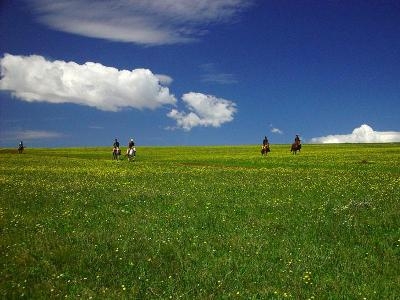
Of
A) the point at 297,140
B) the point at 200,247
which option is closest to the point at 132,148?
the point at 297,140

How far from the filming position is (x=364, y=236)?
14562mm

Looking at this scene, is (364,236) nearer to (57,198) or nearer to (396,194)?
(396,194)

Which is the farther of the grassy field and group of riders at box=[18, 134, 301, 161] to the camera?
group of riders at box=[18, 134, 301, 161]

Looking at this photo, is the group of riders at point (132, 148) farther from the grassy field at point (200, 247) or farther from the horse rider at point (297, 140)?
the grassy field at point (200, 247)

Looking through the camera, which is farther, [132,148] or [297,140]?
[297,140]

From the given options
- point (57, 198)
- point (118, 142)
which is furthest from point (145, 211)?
point (118, 142)

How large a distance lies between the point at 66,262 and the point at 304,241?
7123 millimetres

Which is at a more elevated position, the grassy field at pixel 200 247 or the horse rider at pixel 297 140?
the horse rider at pixel 297 140

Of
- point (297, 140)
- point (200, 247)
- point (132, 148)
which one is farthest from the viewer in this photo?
point (297, 140)

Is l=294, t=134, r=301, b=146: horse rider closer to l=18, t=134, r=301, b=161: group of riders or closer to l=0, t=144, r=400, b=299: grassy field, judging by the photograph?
l=18, t=134, r=301, b=161: group of riders

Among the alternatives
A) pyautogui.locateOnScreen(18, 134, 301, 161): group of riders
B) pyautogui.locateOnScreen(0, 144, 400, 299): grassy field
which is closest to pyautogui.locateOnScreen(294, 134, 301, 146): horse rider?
pyautogui.locateOnScreen(18, 134, 301, 161): group of riders

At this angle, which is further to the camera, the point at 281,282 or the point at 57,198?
the point at 57,198

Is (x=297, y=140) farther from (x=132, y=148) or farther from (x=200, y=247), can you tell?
(x=200, y=247)

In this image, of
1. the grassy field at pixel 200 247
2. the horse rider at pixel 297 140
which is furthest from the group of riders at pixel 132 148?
the grassy field at pixel 200 247
